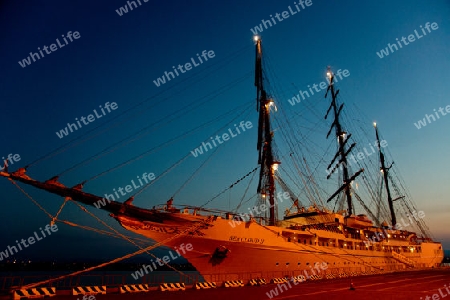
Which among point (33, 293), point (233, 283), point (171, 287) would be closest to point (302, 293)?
point (233, 283)

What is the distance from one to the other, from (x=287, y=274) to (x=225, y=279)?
660 cm

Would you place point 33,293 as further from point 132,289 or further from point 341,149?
point 341,149

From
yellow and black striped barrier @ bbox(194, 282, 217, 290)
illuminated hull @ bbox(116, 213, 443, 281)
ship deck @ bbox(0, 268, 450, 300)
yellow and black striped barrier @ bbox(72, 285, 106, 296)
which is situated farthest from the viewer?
illuminated hull @ bbox(116, 213, 443, 281)

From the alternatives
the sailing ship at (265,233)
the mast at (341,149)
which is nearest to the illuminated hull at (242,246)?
the sailing ship at (265,233)

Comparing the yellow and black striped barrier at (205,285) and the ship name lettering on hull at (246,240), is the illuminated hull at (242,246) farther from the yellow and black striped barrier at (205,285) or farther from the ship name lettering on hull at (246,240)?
the yellow and black striped barrier at (205,285)

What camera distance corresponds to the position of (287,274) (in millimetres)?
24312

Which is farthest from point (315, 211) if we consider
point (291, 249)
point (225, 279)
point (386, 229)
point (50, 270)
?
point (50, 270)

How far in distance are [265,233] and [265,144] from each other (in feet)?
31.5

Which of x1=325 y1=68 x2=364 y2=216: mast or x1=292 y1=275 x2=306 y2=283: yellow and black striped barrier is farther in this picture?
x1=325 y1=68 x2=364 y2=216: mast

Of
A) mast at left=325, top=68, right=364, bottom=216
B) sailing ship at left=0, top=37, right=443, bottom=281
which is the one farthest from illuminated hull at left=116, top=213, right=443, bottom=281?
mast at left=325, top=68, right=364, bottom=216

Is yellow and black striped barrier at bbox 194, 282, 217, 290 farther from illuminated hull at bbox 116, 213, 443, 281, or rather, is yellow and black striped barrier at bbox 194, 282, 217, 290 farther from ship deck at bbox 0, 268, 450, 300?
illuminated hull at bbox 116, 213, 443, 281

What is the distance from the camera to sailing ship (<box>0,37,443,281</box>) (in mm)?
18188

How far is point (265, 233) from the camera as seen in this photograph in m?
22.5

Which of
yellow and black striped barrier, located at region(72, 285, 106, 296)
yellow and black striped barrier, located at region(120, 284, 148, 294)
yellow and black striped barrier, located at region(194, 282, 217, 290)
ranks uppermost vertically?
yellow and black striped barrier, located at region(72, 285, 106, 296)
